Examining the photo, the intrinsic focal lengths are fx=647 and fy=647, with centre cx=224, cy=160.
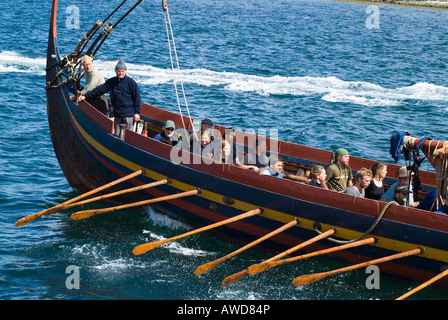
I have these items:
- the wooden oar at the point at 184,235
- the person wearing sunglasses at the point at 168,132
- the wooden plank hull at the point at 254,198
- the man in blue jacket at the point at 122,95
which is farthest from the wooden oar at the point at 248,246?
the man in blue jacket at the point at 122,95

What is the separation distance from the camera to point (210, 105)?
22.2m

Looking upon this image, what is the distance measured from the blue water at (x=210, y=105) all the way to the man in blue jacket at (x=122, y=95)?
1.78 meters

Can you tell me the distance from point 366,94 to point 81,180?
46.5ft

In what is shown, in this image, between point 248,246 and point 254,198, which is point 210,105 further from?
point 248,246

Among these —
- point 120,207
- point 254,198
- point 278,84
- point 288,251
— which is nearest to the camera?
point 288,251

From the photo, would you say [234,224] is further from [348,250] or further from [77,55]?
[77,55]

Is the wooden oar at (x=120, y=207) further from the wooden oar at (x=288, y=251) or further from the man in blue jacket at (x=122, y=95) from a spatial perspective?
the man in blue jacket at (x=122, y=95)

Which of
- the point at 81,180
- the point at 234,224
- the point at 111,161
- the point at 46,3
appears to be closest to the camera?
the point at 234,224

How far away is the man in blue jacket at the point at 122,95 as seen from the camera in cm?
1207

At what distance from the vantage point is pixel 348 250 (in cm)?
995

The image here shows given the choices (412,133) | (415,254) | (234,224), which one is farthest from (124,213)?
(412,133)

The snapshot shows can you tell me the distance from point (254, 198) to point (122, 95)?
11.5ft

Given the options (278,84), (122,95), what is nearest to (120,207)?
(122,95)

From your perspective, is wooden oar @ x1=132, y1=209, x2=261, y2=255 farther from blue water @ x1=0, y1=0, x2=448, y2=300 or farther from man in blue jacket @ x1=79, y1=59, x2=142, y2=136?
man in blue jacket @ x1=79, y1=59, x2=142, y2=136
